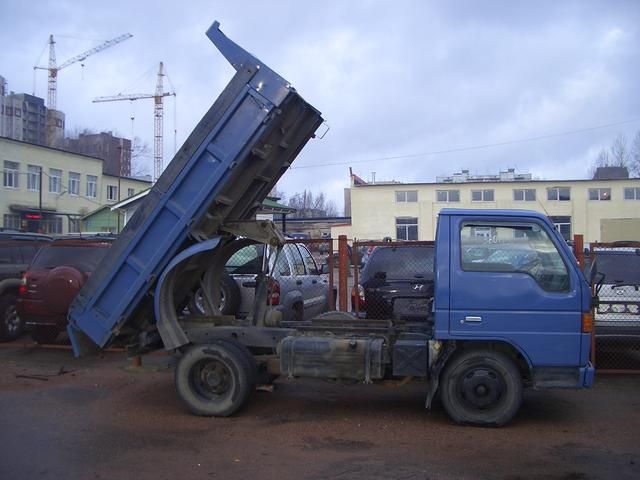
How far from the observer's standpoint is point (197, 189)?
665cm

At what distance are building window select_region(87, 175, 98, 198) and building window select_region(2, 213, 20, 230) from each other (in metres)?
8.15

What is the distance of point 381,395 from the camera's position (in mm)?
8008

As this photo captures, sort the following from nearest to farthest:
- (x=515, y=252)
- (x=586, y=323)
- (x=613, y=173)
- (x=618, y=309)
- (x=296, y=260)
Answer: (x=586, y=323), (x=515, y=252), (x=618, y=309), (x=296, y=260), (x=613, y=173)

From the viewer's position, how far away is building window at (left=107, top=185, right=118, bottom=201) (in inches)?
2234

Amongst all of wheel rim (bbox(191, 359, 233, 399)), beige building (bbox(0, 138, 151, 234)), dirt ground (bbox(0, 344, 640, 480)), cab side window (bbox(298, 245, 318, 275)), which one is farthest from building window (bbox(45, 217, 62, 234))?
wheel rim (bbox(191, 359, 233, 399))

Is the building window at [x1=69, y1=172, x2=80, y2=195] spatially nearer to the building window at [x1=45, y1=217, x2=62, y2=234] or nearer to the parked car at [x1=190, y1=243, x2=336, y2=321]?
the building window at [x1=45, y1=217, x2=62, y2=234]

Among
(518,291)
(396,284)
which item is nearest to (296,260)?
(396,284)

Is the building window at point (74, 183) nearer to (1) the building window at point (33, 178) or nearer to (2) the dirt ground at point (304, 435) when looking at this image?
(1) the building window at point (33, 178)

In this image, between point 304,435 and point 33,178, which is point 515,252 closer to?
point 304,435

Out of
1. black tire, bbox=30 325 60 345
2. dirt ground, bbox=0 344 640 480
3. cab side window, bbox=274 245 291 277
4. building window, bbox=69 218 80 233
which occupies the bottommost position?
dirt ground, bbox=0 344 640 480

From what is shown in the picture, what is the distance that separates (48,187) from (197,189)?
47665mm

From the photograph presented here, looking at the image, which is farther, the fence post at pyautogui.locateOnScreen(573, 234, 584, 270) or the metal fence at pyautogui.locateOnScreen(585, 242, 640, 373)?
the metal fence at pyautogui.locateOnScreen(585, 242, 640, 373)

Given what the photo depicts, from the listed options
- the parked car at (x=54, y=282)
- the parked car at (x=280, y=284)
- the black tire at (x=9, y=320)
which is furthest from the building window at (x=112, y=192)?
the parked car at (x=280, y=284)

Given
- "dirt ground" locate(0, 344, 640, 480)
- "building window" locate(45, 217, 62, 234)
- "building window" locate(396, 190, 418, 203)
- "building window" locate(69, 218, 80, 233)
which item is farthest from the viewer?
"building window" locate(396, 190, 418, 203)
